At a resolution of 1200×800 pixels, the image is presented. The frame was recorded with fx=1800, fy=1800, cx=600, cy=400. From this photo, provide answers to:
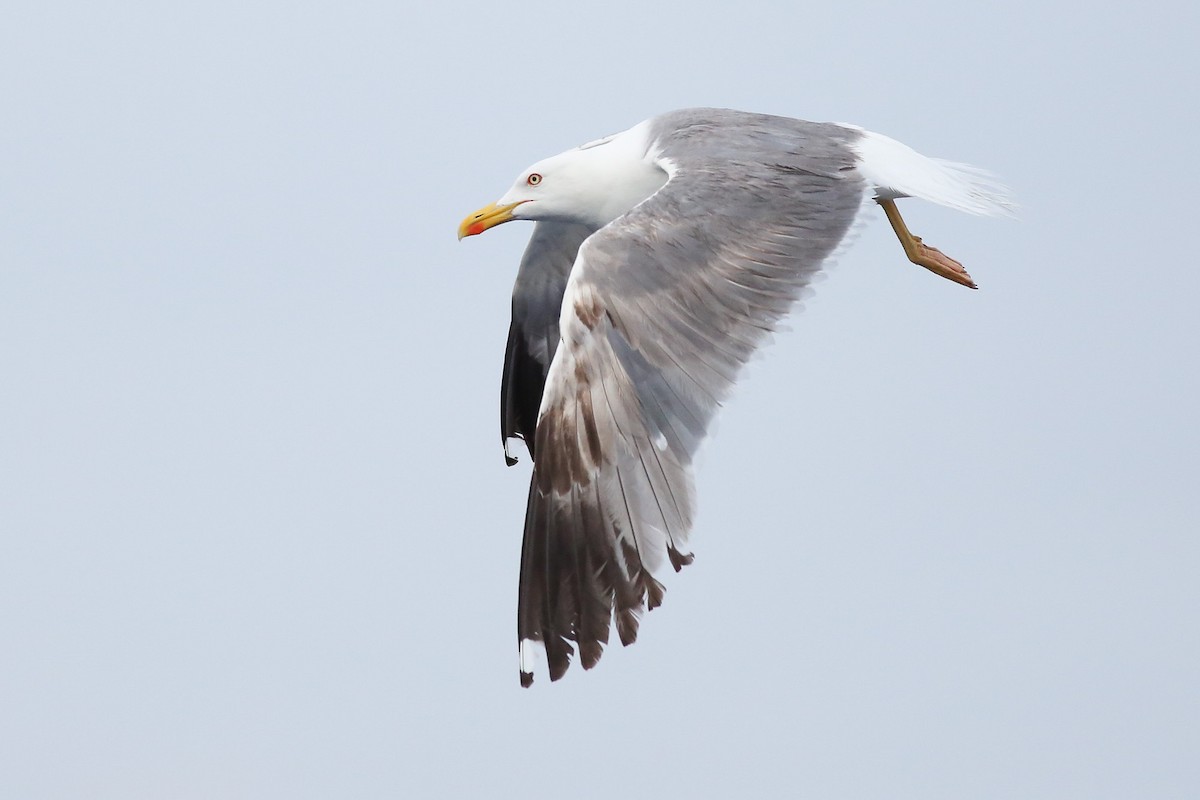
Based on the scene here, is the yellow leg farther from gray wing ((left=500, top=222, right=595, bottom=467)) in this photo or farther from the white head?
gray wing ((left=500, top=222, right=595, bottom=467))

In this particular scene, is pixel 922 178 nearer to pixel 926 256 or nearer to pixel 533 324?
pixel 926 256

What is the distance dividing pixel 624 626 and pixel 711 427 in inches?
26.7

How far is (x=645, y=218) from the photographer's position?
5820mm

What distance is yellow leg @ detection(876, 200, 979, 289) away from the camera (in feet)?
23.5

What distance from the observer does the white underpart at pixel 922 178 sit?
6.50 metres

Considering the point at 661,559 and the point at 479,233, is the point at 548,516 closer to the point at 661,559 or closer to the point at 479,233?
the point at 661,559

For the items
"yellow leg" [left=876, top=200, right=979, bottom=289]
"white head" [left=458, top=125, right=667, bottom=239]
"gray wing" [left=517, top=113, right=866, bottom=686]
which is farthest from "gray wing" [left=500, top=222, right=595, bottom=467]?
"gray wing" [left=517, top=113, right=866, bottom=686]

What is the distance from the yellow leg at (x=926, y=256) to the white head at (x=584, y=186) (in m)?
1.07

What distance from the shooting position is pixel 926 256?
7176 mm

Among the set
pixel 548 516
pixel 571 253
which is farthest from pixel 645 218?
pixel 571 253

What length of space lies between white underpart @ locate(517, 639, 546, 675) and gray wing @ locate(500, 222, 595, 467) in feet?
6.86

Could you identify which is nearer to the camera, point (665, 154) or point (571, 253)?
point (665, 154)

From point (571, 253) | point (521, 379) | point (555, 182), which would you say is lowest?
point (521, 379)

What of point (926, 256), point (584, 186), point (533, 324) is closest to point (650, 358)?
point (584, 186)
